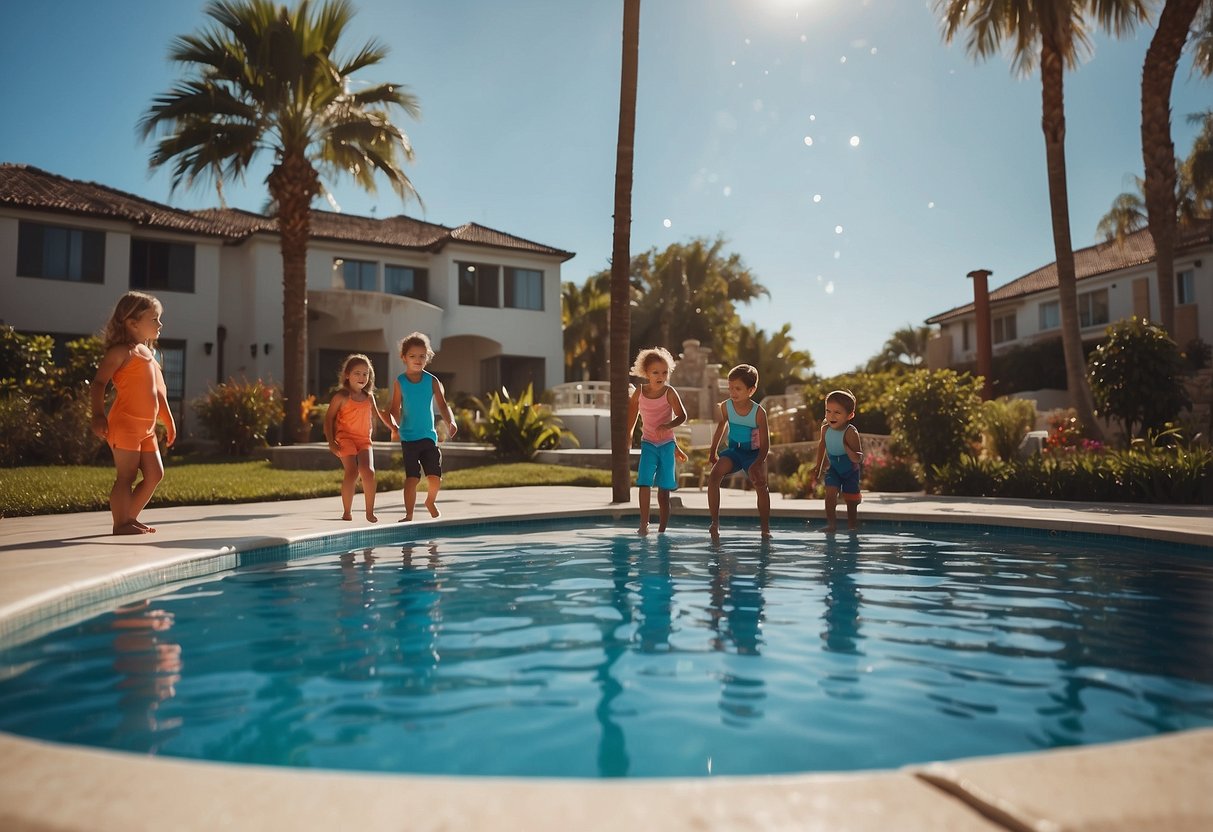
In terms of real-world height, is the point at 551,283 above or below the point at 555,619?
above

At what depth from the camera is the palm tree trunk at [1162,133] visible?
16594 millimetres

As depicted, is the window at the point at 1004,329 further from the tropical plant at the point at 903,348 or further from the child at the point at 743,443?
the child at the point at 743,443

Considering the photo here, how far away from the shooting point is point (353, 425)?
846cm

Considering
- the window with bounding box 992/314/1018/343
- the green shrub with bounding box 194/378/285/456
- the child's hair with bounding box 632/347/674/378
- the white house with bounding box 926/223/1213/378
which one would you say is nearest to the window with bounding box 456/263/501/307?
the green shrub with bounding box 194/378/285/456

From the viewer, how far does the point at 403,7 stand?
53.5 feet

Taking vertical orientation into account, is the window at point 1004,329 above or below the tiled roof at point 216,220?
below

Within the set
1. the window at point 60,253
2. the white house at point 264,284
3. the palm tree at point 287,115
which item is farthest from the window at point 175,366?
the palm tree at point 287,115

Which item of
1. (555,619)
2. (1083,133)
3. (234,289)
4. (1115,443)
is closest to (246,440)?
(234,289)

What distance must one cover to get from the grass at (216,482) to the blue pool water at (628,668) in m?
5.79

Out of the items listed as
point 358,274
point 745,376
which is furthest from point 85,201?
point 745,376

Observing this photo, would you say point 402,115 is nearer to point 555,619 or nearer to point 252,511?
point 252,511

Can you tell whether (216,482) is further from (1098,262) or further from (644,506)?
(1098,262)

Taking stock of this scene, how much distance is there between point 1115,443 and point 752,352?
972 inches

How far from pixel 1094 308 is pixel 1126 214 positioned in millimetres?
3976
